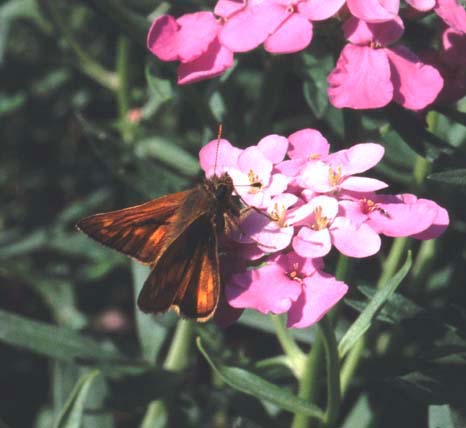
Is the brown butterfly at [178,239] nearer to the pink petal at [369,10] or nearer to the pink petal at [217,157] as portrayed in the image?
the pink petal at [217,157]

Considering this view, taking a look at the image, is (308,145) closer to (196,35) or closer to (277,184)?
(277,184)

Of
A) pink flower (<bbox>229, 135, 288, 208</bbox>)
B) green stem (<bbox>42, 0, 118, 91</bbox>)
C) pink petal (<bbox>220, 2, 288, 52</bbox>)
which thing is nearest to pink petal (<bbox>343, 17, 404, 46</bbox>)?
pink petal (<bbox>220, 2, 288, 52</bbox>)

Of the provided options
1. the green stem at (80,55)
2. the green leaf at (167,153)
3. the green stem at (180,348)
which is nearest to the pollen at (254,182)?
the green stem at (180,348)

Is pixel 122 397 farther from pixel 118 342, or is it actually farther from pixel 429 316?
pixel 429 316

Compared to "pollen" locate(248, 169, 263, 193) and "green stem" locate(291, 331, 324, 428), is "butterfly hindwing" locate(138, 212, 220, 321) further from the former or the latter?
"green stem" locate(291, 331, 324, 428)

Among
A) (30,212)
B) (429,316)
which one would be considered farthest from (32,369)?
(429,316)

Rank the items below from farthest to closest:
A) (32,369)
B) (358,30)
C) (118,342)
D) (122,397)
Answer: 1. (32,369)
2. (118,342)
3. (122,397)
4. (358,30)
